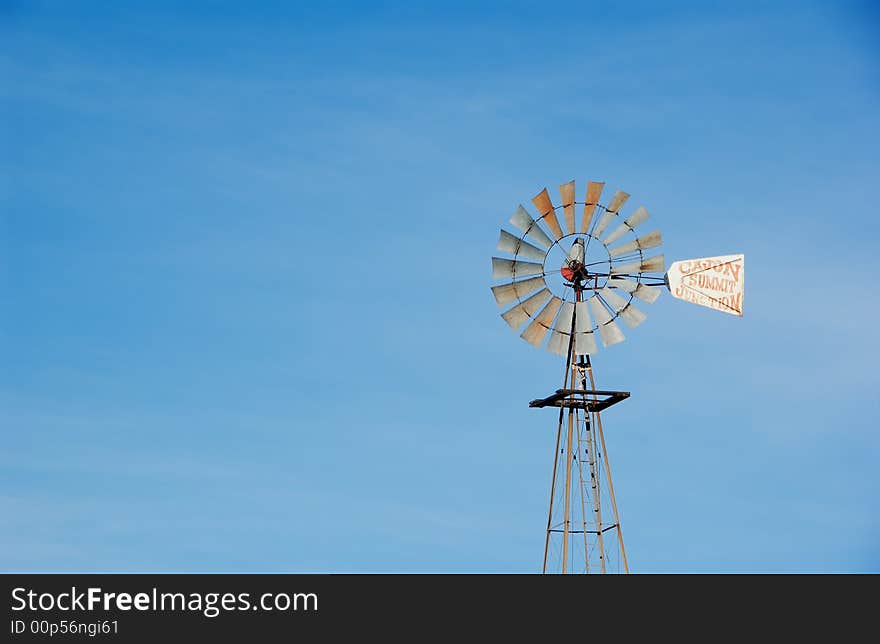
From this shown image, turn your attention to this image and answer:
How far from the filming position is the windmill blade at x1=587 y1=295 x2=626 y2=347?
32.6m

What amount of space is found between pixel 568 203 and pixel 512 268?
71.8 inches

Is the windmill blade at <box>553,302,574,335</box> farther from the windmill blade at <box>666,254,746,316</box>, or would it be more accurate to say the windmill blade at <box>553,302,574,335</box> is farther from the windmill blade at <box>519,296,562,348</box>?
the windmill blade at <box>666,254,746,316</box>

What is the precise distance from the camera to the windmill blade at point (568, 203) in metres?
32.9

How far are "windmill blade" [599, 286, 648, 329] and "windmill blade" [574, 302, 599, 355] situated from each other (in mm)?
529

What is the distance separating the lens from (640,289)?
108ft

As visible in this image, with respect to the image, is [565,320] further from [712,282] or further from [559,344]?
[712,282]
